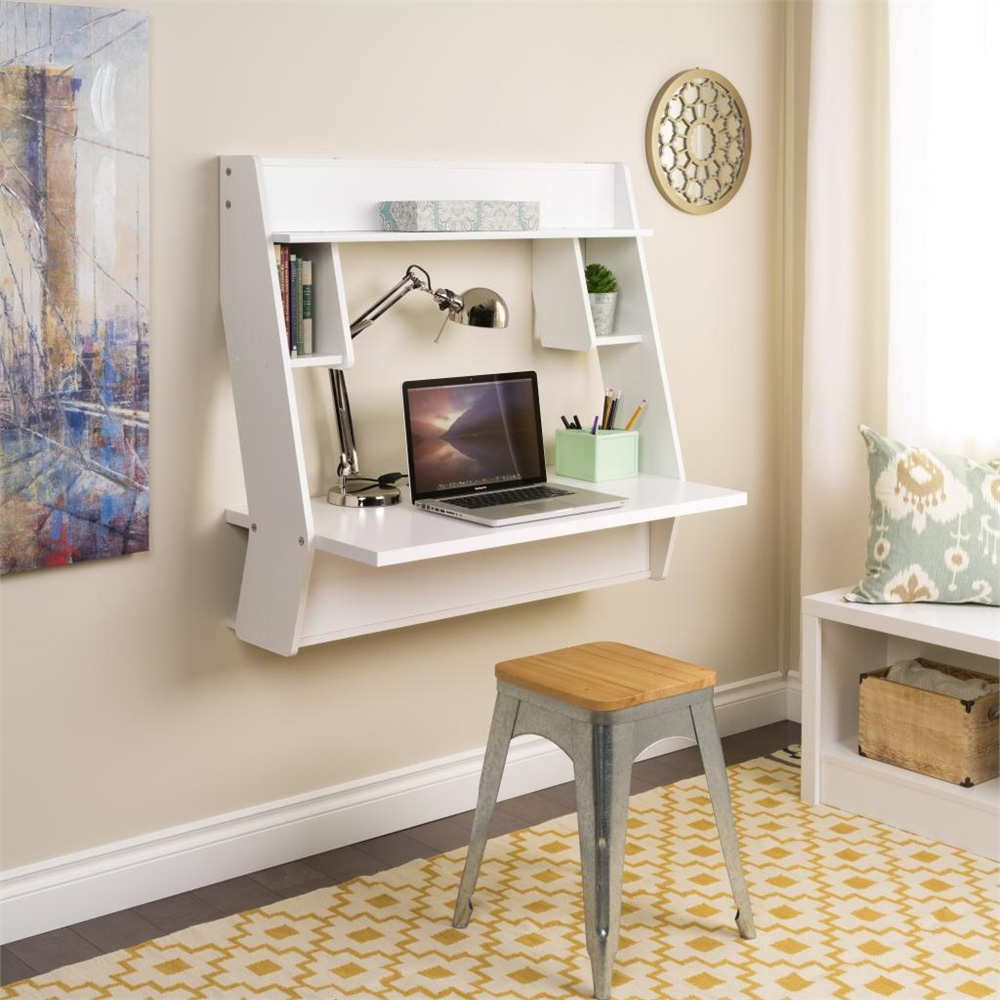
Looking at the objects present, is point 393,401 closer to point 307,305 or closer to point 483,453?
point 483,453

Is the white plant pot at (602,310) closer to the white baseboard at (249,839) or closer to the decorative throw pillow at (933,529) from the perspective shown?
the decorative throw pillow at (933,529)

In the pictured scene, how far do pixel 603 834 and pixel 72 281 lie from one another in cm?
136

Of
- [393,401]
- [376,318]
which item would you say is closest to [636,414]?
[393,401]

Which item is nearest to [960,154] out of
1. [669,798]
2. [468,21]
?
[468,21]

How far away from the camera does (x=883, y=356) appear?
136 inches

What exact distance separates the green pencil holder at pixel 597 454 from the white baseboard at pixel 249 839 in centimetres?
69

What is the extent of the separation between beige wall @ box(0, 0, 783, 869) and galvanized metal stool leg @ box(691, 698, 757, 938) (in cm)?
82

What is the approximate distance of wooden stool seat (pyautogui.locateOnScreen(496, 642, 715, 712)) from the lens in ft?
7.75

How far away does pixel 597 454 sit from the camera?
9.92 feet

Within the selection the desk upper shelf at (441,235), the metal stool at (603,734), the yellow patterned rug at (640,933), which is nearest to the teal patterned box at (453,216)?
the desk upper shelf at (441,235)

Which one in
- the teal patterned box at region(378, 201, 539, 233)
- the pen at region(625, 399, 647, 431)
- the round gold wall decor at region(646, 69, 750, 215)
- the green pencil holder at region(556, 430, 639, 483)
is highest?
the round gold wall decor at region(646, 69, 750, 215)

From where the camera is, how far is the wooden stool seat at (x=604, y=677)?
236 cm

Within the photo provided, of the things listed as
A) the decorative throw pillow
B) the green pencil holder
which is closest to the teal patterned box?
the green pencil holder

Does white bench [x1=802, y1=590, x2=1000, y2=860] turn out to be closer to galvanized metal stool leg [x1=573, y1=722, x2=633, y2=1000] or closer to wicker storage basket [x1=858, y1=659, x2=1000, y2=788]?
wicker storage basket [x1=858, y1=659, x2=1000, y2=788]
